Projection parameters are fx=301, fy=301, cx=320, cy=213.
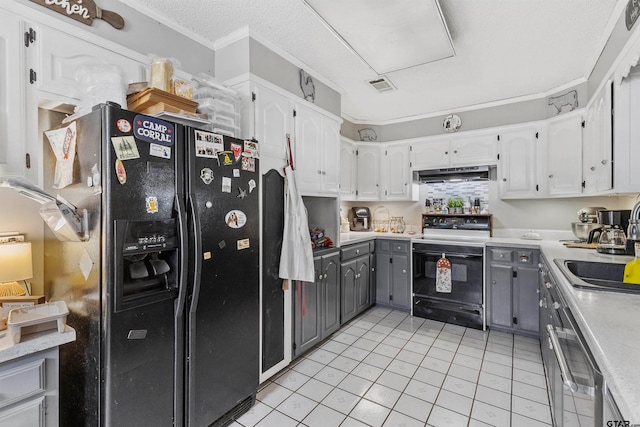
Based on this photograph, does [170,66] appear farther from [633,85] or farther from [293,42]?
[633,85]

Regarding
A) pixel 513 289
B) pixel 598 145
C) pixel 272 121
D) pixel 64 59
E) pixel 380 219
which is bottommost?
pixel 513 289

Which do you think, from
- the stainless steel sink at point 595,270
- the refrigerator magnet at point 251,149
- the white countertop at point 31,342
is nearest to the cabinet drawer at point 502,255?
the stainless steel sink at point 595,270

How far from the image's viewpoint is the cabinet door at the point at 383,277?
386cm

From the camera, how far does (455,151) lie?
3.88 metres

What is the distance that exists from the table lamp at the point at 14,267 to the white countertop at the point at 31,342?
1.07 feet

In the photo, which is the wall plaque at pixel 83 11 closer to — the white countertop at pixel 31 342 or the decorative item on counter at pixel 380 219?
the white countertop at pixel 31 342

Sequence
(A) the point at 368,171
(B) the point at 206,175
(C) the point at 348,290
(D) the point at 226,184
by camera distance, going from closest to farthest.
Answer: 1. (B) the point at 206,175
2. (D) the point at 226,184
3. (C) the point at 348,290
4. (A) the point at 368,171

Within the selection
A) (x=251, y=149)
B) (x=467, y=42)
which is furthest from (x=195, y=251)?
(x=467, y=42)

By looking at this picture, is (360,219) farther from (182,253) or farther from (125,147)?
(125,147)

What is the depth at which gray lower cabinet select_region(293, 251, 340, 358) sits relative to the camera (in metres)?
2.59

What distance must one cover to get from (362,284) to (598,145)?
2.54m

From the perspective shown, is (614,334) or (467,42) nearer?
(614,334)

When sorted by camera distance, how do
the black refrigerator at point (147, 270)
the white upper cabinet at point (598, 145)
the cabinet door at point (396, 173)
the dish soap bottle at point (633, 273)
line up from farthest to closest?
the cabinet door at point (396, 173) < the white upper cabinet at point (598, 145) < the dish soap bottle at point (633, 273) < the black refrigerator at point (147, 270)

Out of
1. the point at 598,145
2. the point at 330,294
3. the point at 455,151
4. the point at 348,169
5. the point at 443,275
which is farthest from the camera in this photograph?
the point at 348,169
